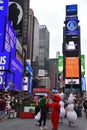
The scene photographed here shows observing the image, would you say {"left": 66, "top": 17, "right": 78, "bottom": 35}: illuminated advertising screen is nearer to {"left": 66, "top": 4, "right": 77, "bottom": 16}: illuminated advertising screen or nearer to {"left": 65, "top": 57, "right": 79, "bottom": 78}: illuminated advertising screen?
{"left": 66, "top": 4, "right": 77, "bottom": 16}: illuminated advertising screen

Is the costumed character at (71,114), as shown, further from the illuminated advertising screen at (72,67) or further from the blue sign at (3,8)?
the illuminated advertising screen at (72,67)

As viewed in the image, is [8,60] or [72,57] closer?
[8,60]

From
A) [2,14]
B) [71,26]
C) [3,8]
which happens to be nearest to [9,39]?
[2,14]

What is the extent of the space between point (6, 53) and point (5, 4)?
852cm

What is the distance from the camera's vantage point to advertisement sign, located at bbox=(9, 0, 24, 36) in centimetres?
5778

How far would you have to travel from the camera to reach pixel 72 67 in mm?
77875

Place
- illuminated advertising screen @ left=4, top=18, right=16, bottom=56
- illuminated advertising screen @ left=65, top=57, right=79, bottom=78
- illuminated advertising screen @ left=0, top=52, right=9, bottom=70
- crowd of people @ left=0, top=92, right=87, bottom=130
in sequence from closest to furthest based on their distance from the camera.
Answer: crowd of people @ left=0, top=92, right=87, bottom=130, illuminated advertising screen @ left=0, top=52, right=9, bottom=70, illuminated advertising screen @ left=4, top=18, right=16, bottom=56, illuminated advertising screen @ left=65, top=57, right=79, bottom=78

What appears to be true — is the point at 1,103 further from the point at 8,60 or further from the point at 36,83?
the point at 36,83

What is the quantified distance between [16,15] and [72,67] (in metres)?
24.7

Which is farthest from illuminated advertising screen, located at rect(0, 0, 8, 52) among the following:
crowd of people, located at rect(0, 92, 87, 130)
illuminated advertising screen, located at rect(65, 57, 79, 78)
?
illuminated advertising screen, located at rect(65, 57, 79, 78)

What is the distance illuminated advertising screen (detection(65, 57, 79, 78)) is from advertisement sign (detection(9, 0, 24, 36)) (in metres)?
23.2

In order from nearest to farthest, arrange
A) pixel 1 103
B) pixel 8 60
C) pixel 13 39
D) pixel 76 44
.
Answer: pixel 1 103, pixel 8 60, pixel 13 39, pixel 76 44

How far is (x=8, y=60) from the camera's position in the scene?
149 feet

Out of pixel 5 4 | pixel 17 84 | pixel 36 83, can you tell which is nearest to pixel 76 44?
pixel 17 84
